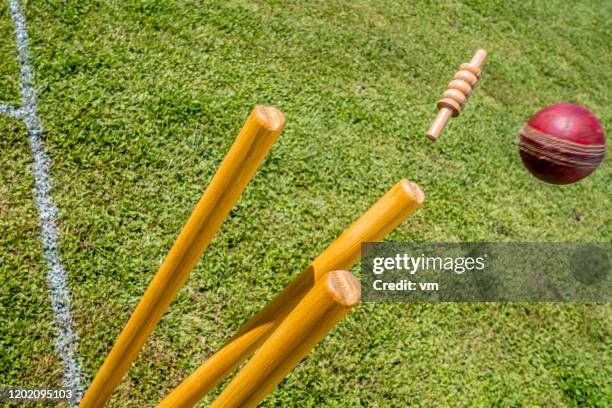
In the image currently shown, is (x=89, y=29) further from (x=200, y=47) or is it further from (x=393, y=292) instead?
(x=393, y=292)

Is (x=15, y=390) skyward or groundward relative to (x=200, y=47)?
groundward

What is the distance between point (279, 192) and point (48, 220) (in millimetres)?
1853

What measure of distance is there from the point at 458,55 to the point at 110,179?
4.80 m

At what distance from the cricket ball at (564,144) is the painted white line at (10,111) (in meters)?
3.85

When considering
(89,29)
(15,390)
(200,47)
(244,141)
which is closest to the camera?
(244,141)

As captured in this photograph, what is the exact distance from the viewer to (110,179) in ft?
16.5

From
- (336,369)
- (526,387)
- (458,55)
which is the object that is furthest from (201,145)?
(458,55)

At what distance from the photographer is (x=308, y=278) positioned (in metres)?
2.34

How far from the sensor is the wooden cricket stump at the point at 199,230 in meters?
2.21

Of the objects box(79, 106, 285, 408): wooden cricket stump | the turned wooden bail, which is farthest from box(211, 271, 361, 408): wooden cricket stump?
the turned wooden bail
